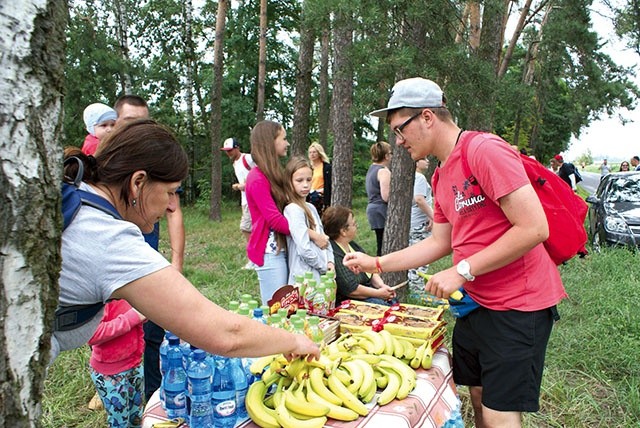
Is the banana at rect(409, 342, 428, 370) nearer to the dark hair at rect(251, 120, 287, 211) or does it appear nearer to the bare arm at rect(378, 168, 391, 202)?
the dark hair at rect(251, 120, 287, 211)

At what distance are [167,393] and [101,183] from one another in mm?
991

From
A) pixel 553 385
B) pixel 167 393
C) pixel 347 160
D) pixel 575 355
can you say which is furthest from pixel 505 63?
pixel 167 393

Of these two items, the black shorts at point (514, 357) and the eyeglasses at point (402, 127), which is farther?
the eyeglasses at point (402, 127)

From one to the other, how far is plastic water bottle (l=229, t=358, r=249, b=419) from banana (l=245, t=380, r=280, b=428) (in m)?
0.03

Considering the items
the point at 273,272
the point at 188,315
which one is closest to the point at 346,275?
the point at 273,272

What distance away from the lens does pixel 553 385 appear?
4.14 m

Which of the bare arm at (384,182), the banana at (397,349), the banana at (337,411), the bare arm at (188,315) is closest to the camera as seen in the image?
the bare arm at (188,315)

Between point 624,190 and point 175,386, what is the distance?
10.1 metres

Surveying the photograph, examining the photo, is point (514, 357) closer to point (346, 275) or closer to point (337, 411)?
point (337, 411)

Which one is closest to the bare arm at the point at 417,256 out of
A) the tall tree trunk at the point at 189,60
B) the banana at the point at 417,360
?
the banana at the point at 417,360

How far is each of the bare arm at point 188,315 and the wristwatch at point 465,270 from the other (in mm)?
1060

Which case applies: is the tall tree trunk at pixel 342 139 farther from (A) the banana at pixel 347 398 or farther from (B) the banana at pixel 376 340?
(A) the banana at pixel 347 398

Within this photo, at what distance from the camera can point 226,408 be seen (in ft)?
6.49

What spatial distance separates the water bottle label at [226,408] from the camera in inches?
77.4
